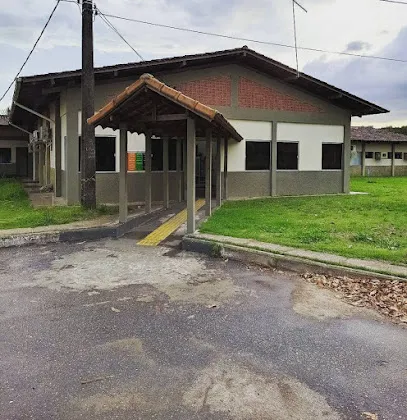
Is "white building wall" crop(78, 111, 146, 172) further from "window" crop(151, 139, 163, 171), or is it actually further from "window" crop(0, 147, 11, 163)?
"window" crop(0, 147, 11, 163)

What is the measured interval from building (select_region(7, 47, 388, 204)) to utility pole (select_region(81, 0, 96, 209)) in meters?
1.37

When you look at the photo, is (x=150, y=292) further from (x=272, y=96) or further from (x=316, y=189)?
(x=316, y=189)

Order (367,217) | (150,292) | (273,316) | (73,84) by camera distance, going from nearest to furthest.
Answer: (273,316) → (150,292) → (367,217) → (73,84)

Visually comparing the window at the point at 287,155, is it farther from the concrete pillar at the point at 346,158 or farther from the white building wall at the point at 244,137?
the concrete pillar at the point at 346,158

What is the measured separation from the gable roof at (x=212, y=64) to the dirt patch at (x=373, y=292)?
9.26 m

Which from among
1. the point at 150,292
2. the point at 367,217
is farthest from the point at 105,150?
the point at 150,292

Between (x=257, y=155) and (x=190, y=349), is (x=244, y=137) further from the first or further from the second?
(x=190, y=349)

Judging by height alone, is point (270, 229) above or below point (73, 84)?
below

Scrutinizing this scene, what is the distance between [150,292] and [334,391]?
2876 mm

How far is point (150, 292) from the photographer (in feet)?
18.5

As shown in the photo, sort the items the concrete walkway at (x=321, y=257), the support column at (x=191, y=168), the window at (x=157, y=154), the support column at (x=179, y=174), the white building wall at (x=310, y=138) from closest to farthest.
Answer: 1. the concrete walkway at (x=321, y=257)
2. the support column at (x=191, y=168)
3. the support column at (x=179, y=174)
4. the window at (x=157, y=154)
5. the white building wall at (x=310, y=138)

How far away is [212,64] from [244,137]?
2701 mm

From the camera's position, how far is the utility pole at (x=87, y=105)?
11.2 m

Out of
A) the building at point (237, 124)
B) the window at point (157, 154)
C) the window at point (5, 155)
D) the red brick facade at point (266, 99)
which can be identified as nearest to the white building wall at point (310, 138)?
the building at point (237, 124)
